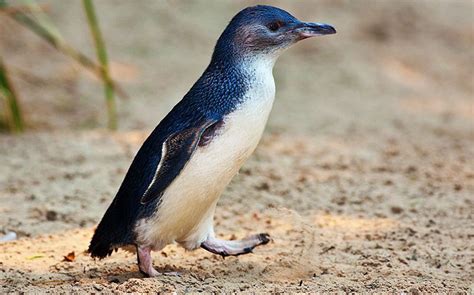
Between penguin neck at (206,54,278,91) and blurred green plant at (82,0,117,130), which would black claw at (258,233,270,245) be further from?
blurred green plant at (82,0,117,130)

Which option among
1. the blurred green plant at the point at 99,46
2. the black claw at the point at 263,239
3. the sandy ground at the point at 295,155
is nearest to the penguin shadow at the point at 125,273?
the sandy ground at the point at 295,155

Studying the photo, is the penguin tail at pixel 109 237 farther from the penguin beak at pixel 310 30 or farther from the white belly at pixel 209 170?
the penguin beak at pixel 310 30

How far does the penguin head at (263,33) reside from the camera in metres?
3.62

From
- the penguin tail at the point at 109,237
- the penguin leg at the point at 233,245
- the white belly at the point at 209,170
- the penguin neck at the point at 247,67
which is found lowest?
the penguin leg at the point at 233,245

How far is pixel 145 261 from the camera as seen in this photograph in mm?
3572

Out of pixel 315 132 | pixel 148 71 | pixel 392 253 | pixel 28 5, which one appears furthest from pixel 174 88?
pixel 392 253

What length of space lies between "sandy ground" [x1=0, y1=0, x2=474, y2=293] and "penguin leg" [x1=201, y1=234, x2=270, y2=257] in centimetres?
9

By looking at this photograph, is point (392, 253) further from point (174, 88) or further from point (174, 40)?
point (174, 40)

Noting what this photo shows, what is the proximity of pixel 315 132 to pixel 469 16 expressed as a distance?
345cm

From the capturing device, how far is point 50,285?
3537 mm

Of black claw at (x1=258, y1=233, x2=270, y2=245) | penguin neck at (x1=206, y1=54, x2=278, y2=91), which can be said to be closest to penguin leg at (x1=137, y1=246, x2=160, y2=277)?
black claw at (x1=258, y1=233, x2=270, y2=245)

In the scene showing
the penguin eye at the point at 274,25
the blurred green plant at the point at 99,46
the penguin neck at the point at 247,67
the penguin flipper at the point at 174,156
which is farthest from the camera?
the blurred green plant at the point at 99,46

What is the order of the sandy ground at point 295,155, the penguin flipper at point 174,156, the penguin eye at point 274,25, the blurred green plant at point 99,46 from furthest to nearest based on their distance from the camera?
the blurred green plant at point 99,46 → the sandy ground at point 295,155 → the penguin eye at point 274,25 → the penguin flipper at point 174,156

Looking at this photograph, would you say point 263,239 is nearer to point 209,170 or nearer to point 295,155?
point 209,170
